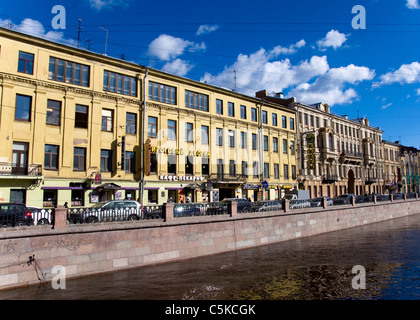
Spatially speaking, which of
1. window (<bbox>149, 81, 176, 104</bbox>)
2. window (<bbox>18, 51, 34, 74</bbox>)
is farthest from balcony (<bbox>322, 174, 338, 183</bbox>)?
window (<bbox>18, 51, 34, 74</bbox>)

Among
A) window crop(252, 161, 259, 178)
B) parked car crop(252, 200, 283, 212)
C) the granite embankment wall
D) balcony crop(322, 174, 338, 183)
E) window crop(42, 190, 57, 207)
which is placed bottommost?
the granite embankment wall

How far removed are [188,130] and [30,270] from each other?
2329 centimetres

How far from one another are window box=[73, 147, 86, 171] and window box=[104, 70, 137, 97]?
19.6 feet

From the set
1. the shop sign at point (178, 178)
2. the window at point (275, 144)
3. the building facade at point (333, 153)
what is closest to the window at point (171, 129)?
the shop sign at point (178, 178)

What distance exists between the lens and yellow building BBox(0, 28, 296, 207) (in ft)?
76.9

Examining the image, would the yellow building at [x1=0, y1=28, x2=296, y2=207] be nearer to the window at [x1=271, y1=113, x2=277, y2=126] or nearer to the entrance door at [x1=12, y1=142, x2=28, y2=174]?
Answer: the entrance door at [x1=12, y1=142, x2=28, y2=174]

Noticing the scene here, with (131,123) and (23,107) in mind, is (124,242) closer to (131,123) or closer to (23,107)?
(23,107)

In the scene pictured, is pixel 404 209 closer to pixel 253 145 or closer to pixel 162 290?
pixel 253 145

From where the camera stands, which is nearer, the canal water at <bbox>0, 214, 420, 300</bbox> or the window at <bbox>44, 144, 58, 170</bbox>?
the canal water at <bbox>0, 214, 420, 300</bbox>

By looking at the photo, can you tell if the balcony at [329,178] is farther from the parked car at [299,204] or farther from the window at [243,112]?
the parked car at [299,204]

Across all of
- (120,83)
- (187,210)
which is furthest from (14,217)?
(120,83)

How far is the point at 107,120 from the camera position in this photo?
1102 inches

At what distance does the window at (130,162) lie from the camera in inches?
1129

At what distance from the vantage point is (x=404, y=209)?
4378 cm
